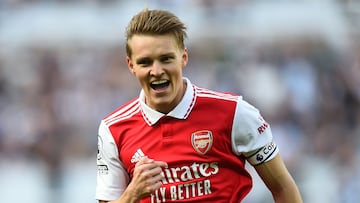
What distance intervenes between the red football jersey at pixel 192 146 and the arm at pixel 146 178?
0.23m

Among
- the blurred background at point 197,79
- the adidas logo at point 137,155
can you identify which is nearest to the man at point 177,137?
the adidas logo at point 137,155

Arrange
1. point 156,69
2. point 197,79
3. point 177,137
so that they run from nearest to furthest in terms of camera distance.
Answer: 1. point 156,69
2. point 177,137
3. point 197,79

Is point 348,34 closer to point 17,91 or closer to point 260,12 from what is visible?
point 260,12

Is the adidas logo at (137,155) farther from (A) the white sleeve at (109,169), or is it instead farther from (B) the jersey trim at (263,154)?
(B) the jersey trim at (263,154)

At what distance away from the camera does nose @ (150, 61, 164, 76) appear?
504 centimetres

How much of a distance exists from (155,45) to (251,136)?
0.71 m

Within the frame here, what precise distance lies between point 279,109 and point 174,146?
22.8ft

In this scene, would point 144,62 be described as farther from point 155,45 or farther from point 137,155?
point 137,155

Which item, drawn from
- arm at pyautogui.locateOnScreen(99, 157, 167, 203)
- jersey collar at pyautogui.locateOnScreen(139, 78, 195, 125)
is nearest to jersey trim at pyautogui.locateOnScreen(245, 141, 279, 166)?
jersey collar at pyautogui.locateOnScreen(139, 78, 195, 125)

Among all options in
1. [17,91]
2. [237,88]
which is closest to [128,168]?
[237,88]

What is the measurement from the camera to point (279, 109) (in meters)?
12.1

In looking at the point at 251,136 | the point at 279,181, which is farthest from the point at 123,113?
the point at 279,181

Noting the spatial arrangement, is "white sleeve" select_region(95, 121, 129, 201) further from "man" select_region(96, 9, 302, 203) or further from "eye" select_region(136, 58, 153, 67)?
"eye" select_region(136, 58, 153, 67)

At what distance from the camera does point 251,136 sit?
17.0ft
